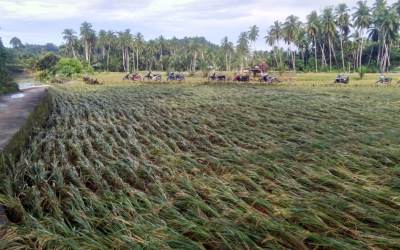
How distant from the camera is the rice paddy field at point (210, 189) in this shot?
3646 mm

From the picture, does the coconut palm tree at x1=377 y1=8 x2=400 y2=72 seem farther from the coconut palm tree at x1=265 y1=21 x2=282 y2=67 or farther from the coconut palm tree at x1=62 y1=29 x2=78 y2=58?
the coconut palm tree at x1=62 y1=29 x2=78 y2=58

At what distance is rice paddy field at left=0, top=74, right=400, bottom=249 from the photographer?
3.65 metres

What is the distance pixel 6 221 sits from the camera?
4.25 meters

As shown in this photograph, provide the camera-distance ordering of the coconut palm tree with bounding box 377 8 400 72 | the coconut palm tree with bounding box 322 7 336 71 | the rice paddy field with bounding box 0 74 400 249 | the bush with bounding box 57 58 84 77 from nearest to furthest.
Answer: the rice paddy field with bounding box 0 74 400 249 < the bush with bounding box 57 58 84 77 < the coconut palm tree with bounding box 377 8 400 72 < the coconut palm tree with bounding box 322 7 336 71

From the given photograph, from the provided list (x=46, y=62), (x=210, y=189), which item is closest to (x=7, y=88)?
(x=210, y=189)

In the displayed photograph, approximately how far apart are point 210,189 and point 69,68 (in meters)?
46.7

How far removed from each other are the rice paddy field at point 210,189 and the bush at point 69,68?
132 ft

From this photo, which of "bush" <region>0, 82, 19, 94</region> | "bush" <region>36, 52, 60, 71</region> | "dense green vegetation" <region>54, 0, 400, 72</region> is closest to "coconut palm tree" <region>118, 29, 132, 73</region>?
"dense green vegetation" <region>54, 0, 400, 72</region>

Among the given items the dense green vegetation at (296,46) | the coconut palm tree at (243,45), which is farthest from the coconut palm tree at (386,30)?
the coconut palm tree at (243,45)

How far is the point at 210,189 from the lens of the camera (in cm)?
480

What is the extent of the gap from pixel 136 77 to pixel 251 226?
115 feet

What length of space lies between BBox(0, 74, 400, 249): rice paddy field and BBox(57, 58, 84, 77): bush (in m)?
40.3

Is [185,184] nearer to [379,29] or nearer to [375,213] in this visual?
[375,213]

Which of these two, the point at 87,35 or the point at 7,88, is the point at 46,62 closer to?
the point at 87,35
